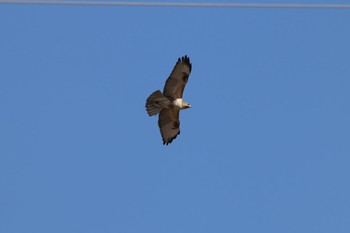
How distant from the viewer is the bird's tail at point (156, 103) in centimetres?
2014

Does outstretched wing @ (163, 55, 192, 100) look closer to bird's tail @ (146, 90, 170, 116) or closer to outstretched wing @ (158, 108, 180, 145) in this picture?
bird's tail @ (146, 90, 170, 116)

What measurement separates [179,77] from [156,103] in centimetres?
84

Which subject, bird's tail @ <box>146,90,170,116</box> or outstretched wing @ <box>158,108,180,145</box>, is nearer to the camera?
bird's tail @ <box>146,90,170,116</box>

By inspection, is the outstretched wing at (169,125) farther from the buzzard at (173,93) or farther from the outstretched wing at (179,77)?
the outstretched wing at (179,77)

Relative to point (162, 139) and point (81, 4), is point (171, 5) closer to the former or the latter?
point (81, 4)

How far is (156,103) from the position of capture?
20.2 m

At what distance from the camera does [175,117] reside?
21406 mm

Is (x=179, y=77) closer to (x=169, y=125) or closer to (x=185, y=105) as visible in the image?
(x=185, y=105)

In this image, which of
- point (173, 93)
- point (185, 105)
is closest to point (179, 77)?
point (173, 93)

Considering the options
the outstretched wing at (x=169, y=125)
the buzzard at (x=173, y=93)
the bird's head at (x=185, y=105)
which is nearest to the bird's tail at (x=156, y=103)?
the buzzard at (x=173, y=93)

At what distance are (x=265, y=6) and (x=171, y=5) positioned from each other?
1290 millimetres

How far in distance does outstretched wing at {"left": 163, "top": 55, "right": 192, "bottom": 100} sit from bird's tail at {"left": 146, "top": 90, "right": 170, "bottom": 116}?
28 centimetres

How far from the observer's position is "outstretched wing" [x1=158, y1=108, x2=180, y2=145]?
21312 millimetres

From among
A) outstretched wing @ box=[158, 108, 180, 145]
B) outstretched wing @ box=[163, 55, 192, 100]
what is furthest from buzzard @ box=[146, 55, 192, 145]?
outstretched wing @ box=[158, 108, 180, 145]
